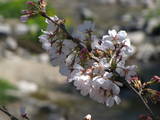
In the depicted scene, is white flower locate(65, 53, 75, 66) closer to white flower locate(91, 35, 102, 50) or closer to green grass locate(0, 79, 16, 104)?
white flower locate(91, 35, 102, 50)

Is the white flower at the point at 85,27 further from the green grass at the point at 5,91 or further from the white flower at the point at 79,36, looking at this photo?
the green grass at the point at 5,91

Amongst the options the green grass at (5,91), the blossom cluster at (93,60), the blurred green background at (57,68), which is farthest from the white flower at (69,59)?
the green grass at (5,91)

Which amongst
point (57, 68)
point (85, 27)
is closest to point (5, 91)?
point (57, 68)

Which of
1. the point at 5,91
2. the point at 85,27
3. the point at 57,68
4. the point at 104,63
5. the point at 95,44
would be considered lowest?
the point at 104,63

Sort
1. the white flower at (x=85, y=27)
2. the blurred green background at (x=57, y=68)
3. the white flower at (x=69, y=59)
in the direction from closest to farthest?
the white flower at (x=69, y=59)
the white flower at (x=85, y=27)
the blurred green background at (x=57, y=68)

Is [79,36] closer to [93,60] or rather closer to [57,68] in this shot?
[93,60]

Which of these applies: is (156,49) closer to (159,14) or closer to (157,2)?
(159,14)

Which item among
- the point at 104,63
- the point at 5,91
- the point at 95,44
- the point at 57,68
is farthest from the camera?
the point at 57,68
